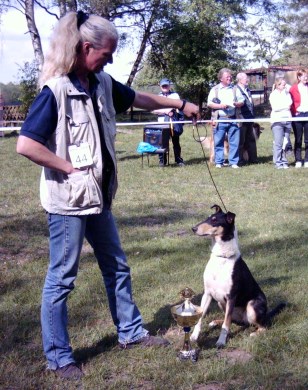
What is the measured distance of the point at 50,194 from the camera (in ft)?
10.8

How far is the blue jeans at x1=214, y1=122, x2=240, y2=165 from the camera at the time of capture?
1227cm

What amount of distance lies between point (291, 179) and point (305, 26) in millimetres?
35549

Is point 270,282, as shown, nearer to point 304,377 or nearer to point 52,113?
point 304,377

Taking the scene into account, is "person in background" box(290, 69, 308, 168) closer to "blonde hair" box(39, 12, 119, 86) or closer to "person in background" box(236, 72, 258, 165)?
"person in background" box(236, 72, 258, 165)

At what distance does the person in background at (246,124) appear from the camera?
1246 cm

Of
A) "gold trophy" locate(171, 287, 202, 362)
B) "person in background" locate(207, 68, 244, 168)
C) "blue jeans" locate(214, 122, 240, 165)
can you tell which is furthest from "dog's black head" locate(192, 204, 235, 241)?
"blue jeans" locate(214, 122, 240, 165)

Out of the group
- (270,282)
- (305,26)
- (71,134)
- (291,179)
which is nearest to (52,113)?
(71,134)

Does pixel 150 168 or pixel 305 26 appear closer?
pixel 150 168

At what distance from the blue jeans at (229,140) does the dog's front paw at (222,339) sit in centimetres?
849

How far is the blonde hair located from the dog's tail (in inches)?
91.8

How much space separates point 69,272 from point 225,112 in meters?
9.37

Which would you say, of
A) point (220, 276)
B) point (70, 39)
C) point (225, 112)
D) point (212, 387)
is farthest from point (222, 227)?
point (225, 112)

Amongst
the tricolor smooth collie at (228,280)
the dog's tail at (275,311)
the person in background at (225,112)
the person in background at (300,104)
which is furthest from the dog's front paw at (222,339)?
the person in background at (300,104)

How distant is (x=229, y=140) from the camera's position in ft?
40.7
